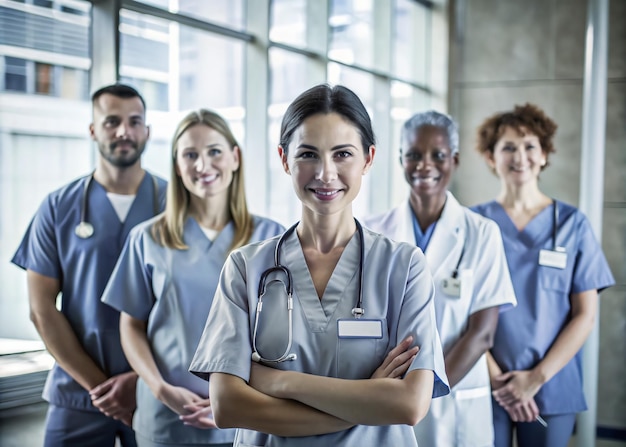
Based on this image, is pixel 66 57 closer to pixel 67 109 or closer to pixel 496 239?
pixel 67 109

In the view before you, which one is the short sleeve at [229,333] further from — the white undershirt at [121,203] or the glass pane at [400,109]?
the glass pane at [400,109]

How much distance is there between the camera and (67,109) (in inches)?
104

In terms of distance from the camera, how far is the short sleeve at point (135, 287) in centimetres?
217

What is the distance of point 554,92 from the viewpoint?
4.96 m

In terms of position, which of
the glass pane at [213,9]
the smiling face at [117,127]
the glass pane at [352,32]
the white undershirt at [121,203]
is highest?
the glass pane at [352,32]

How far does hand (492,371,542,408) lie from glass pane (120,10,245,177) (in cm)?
172

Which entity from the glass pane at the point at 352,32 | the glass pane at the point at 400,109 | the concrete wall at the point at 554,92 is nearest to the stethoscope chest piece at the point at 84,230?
the glass pane at the point at 352,32

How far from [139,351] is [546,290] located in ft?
4.82

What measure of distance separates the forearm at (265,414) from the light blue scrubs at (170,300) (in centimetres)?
71

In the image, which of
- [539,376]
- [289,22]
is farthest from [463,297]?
Answer: [289,22]

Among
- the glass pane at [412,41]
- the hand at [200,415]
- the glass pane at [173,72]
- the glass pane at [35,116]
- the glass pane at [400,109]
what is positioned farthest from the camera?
the glass pane at [412,41]

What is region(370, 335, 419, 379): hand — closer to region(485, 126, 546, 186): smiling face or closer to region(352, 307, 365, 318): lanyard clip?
region(352, 307, 365, 318): lanyard clip

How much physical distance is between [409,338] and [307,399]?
0.24 metres

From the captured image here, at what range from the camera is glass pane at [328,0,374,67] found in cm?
454
